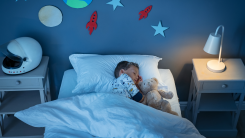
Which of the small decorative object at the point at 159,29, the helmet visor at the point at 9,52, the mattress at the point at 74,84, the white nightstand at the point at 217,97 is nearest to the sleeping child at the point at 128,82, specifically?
the mattress at the point at 74,84

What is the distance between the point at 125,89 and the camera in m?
1.70

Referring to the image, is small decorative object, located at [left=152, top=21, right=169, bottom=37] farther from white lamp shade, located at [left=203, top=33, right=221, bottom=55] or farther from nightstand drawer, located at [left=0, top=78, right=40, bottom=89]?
nightstand drawer, located at [left=0, top=78, right=40, bottom=89]

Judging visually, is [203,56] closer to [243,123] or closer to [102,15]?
[243,123]

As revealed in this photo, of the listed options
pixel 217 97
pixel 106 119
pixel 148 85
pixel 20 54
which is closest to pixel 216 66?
pixel 217 97

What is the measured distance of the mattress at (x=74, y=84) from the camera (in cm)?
181

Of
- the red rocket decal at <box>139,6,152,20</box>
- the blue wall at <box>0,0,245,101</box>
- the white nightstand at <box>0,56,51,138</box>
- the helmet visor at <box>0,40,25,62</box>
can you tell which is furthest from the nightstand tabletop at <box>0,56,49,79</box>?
the red rocket decal at <box>139,6,152,20</box>

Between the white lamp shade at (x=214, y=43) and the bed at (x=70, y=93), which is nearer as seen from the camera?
the bed at (x=70, y=93)

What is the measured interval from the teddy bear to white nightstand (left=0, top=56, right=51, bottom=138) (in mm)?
815

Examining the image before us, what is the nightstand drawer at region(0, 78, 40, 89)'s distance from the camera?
184cm

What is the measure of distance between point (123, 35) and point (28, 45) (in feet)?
2.65

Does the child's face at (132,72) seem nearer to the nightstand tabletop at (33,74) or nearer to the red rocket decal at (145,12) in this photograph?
the red rocket decal at (145,12)

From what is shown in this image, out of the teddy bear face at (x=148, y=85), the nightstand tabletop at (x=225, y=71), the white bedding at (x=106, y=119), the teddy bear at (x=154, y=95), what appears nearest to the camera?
the white bedding at (x=106, y=119)

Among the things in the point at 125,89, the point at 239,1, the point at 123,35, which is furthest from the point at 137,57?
the point at 239,1

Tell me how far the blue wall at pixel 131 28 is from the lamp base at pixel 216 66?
0.22 m
